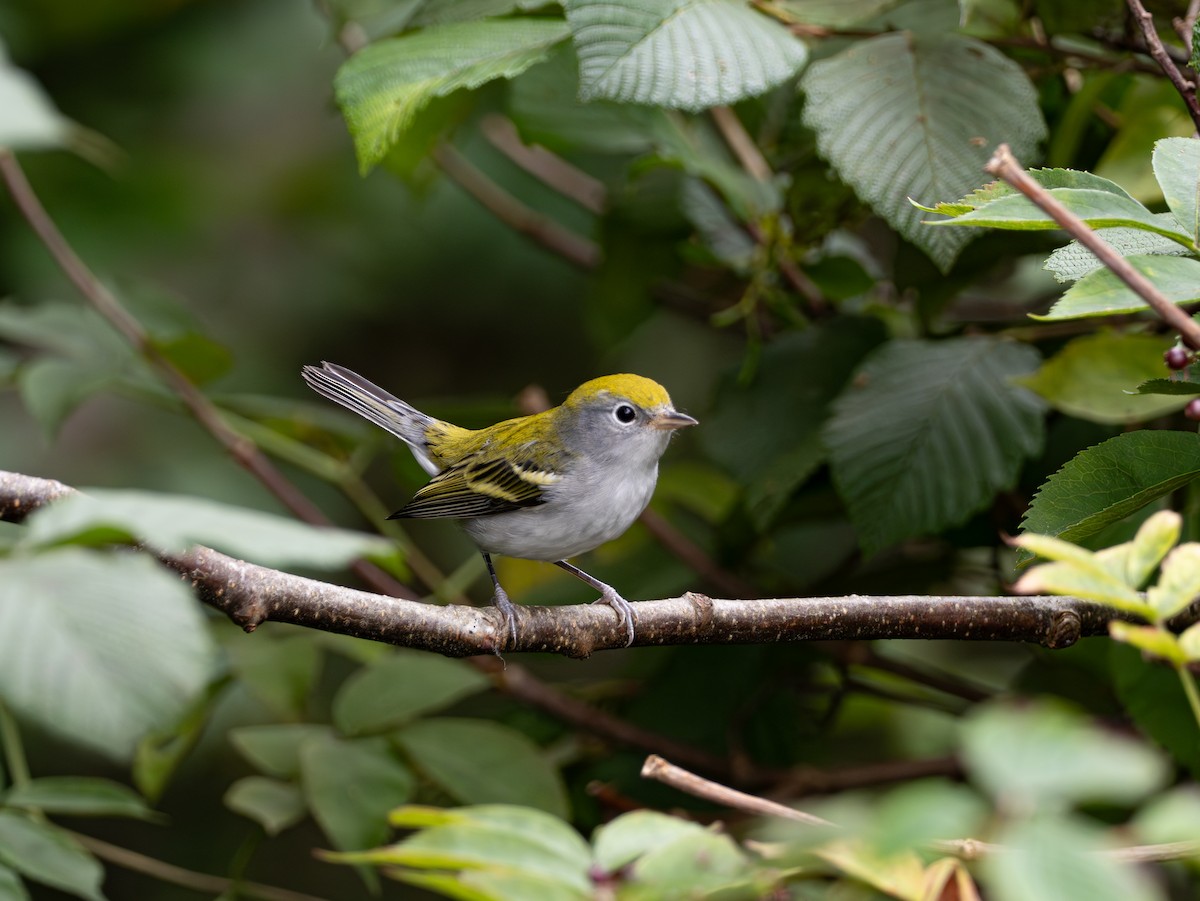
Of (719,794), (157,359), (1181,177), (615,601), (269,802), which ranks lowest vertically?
(269,802)

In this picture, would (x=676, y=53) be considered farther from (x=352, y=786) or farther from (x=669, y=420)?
(x=352, y=786)

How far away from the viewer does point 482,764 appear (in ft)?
8.85

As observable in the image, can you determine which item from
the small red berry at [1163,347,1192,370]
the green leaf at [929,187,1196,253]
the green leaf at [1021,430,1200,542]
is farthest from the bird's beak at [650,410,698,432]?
the green leaf at [929,187,1196,253]

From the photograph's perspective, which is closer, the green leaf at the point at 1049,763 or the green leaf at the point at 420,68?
the green leaf at the point at 1049,763

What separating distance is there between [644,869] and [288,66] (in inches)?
231

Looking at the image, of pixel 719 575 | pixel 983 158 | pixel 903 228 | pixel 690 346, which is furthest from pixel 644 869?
pixel 690 346

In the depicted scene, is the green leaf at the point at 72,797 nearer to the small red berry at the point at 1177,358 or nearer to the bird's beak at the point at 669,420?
the bird's beak at the point at 669,420

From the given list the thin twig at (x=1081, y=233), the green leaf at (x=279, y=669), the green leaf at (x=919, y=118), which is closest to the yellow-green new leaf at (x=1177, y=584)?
the thin twig at (x=1081, y=233)

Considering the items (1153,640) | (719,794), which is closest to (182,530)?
(719,794)

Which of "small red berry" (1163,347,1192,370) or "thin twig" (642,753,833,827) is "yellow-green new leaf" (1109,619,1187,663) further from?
"small red berry" (1163,347,1192,370)

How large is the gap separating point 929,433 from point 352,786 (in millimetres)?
1420

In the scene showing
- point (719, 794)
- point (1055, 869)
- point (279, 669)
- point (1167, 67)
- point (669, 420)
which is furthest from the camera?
point (669, 420)

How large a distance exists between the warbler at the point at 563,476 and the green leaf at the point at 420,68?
1.07 metres

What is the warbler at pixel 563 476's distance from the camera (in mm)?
3111
